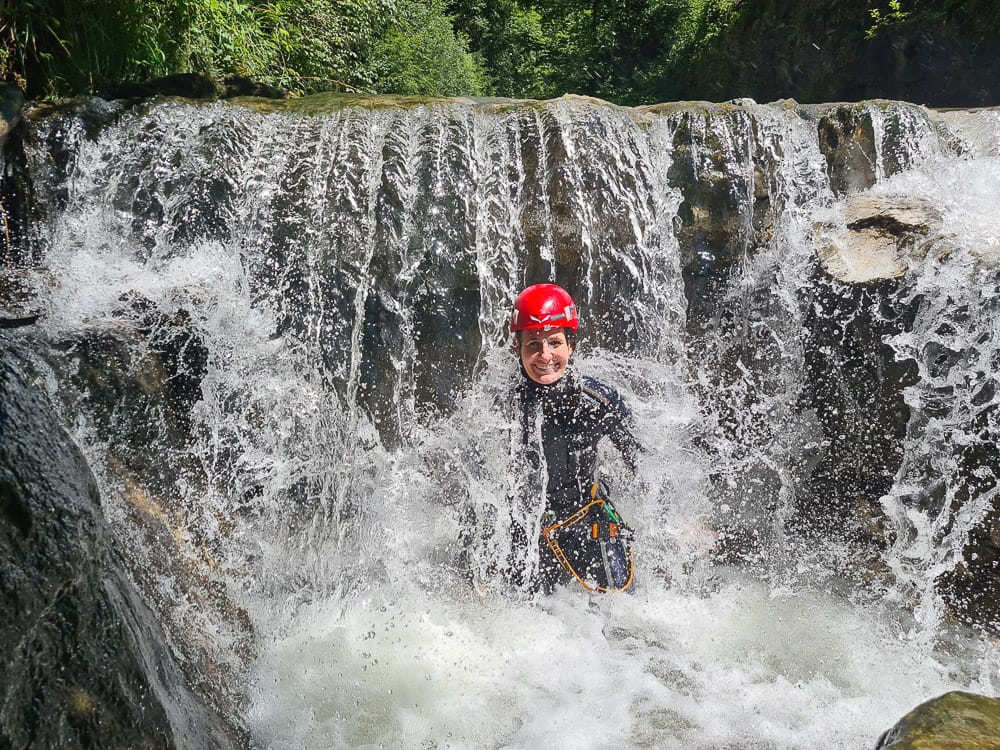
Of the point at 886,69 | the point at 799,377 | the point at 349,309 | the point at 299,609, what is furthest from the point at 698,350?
the point at 886,69

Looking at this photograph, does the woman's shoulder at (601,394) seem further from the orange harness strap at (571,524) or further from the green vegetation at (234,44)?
the green vegetation at (234,44)

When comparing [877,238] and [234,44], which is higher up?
[234,44]

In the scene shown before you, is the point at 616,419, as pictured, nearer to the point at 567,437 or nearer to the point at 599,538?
the point at 567,437

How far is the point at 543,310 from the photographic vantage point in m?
3.45

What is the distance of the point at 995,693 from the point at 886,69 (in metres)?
7.73

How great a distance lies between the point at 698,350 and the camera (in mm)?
5277

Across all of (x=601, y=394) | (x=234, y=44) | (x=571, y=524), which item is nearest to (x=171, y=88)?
(x=234, y=44)

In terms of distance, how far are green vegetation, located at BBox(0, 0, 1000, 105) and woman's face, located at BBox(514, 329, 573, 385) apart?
14.5 feet

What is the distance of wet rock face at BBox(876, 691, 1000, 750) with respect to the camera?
7.22 feet

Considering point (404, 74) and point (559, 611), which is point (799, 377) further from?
point (404, 74)

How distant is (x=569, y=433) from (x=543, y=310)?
532mm

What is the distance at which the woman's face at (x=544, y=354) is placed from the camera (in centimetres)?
347

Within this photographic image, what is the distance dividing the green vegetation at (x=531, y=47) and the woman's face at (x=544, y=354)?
14.5ft

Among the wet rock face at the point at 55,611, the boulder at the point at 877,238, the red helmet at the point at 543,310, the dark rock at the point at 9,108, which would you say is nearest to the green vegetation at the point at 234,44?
the dark rock at the point at 9,108
